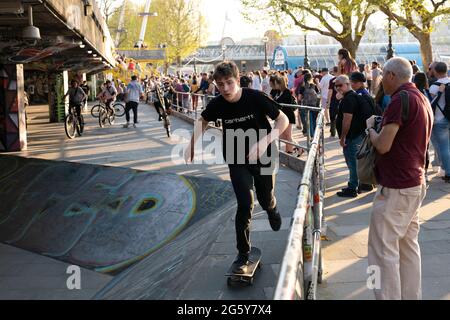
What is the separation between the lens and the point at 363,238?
243 inches

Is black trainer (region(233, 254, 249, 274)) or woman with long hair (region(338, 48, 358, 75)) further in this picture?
woman with long hair (region(338, 48, 358, 75))

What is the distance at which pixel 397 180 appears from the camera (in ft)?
12.6

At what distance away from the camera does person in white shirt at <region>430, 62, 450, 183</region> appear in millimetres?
8852

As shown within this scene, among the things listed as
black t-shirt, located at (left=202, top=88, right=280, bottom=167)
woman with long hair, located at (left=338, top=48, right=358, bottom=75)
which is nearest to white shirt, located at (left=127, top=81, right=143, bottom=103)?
woman with long hair, located at (left=338, top=48, right=358, bottom=75)

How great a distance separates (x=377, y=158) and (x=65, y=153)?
1132cm

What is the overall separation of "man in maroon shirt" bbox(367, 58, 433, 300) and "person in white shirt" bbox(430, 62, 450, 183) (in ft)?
17.6

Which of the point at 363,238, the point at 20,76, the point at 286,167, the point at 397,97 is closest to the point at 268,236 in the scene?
the point at 363,238

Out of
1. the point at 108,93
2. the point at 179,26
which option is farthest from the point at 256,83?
the point at 179,26

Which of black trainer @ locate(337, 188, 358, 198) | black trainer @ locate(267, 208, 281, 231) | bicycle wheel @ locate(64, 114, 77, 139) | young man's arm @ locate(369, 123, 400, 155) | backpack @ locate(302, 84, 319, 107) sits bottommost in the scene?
black trainer @ locate(337, 188, 358, 198)

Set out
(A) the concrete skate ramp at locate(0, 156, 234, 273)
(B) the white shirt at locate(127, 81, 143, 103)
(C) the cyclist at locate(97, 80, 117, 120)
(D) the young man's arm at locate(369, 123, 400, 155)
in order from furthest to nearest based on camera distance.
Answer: (C) the cyclist at locate(97, 80, 117, 120)
(B) the white shirt at locate(127, 81, 143, 103)
(A) the concrete skate ramp at locate(0, 156, 234, 273)
(D) the young man's arm at locate(369, 123, 400, 155)

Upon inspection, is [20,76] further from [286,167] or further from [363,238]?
[363,238]

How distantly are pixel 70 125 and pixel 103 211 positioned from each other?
28.0 ft

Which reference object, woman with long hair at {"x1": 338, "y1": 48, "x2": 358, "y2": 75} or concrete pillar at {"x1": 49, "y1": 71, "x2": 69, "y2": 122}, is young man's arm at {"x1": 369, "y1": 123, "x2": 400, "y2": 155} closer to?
woman with long hair at {"x1": 338, "y1": 48, "x2": 358, "y2": 75}

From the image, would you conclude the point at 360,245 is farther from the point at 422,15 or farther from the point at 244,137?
the point at 422,15
